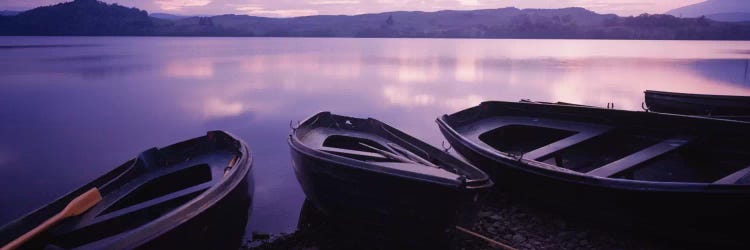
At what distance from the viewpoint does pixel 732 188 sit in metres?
5.60

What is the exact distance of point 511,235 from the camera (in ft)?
24.8

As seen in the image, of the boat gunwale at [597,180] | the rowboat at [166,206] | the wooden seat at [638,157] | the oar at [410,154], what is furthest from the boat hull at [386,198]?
the wooden seat at [638,157]

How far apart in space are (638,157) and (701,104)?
822 cm

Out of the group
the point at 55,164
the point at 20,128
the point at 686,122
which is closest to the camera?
the point at 686,122

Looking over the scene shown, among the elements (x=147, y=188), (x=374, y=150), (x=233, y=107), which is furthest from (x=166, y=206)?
(x=233, y=107)

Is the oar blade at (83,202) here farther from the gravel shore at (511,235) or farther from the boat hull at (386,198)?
the boat hull at (386,198)

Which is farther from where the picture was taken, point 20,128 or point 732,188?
point 20,128

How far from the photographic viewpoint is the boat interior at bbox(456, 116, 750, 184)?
7.84 m

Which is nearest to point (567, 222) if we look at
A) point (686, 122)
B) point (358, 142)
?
point (686, 122)

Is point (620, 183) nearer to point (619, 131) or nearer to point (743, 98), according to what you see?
point (619, 131)

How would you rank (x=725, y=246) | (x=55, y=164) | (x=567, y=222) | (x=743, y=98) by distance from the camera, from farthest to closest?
(x=55, y=164)
(x=743, y=98)
(x=567, y=222)
(x=725, y=246)

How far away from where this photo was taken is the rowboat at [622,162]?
6023 millimetres

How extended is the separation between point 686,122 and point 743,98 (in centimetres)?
615

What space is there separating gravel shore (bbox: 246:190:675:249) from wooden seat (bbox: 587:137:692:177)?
893mm
